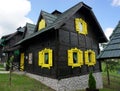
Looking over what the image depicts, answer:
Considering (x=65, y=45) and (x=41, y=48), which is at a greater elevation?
(x=65, y=45)

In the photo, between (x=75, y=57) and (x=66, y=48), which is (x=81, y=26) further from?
(x=66, y=48)

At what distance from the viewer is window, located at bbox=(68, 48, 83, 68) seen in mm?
15484

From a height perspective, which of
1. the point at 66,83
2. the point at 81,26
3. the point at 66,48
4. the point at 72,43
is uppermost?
the point at 81,26

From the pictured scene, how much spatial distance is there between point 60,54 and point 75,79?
3.20m

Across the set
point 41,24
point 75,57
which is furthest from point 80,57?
point 41,24

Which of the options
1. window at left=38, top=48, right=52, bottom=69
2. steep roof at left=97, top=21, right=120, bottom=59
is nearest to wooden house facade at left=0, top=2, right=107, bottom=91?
window at left=38, top=48, right=52, bottom=69

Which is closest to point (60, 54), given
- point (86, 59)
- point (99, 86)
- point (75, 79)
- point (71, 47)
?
point (71, 47)

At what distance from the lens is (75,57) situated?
54.0 ft

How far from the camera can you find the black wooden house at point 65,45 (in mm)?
14859

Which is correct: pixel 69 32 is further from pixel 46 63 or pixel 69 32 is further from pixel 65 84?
pixel 65 84

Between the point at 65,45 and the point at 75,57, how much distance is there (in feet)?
6.38

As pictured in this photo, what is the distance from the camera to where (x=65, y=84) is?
14.6m

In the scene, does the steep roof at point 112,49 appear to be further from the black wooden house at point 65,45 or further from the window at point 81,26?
the window at point 81,26

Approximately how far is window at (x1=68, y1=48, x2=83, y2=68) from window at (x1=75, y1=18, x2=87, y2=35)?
243 cm
